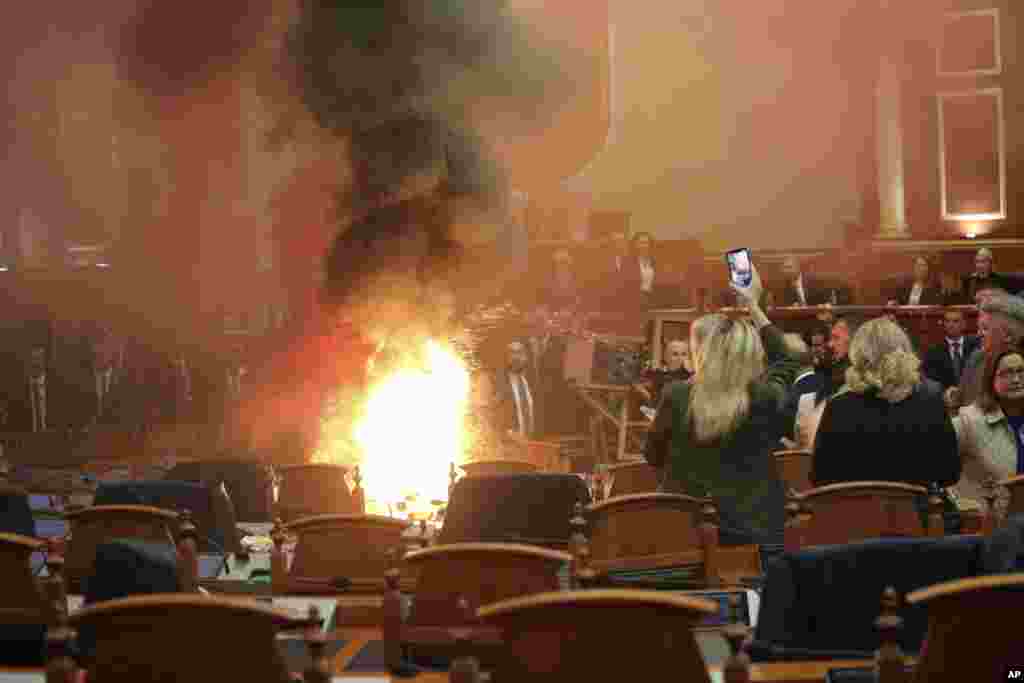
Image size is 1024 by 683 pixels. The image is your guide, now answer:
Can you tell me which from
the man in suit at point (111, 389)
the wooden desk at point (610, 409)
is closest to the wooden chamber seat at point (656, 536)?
the wooden desk at point (610, 409)

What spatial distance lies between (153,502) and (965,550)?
12.3 ft

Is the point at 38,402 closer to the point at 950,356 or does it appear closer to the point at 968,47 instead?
the point at 950,356

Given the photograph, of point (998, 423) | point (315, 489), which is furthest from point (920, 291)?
point (998, 423)

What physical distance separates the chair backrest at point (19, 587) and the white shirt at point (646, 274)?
11.0m

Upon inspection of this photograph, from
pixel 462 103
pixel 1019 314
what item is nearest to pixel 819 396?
pixel 1019 314

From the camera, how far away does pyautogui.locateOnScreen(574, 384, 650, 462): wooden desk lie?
13719 millimetres

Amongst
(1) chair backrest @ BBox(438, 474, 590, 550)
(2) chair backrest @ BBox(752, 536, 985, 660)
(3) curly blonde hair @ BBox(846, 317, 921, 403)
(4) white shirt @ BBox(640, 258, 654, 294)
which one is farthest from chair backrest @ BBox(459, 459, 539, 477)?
(4) white shirt @ BBox(640, 258, 654, 294)

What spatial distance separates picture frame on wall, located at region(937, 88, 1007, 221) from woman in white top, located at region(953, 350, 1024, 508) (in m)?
12.4

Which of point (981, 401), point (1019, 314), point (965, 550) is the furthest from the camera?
point (1019, 314)

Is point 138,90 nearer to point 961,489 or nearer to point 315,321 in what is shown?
point 315,321

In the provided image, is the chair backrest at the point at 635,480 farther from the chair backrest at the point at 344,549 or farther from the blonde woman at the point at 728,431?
the chair backrest at the point at 344,549

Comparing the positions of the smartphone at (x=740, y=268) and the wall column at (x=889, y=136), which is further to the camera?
the wall column at (x=889, y=136)

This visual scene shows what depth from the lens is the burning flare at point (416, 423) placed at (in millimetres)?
11266

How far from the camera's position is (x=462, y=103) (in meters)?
16.1
